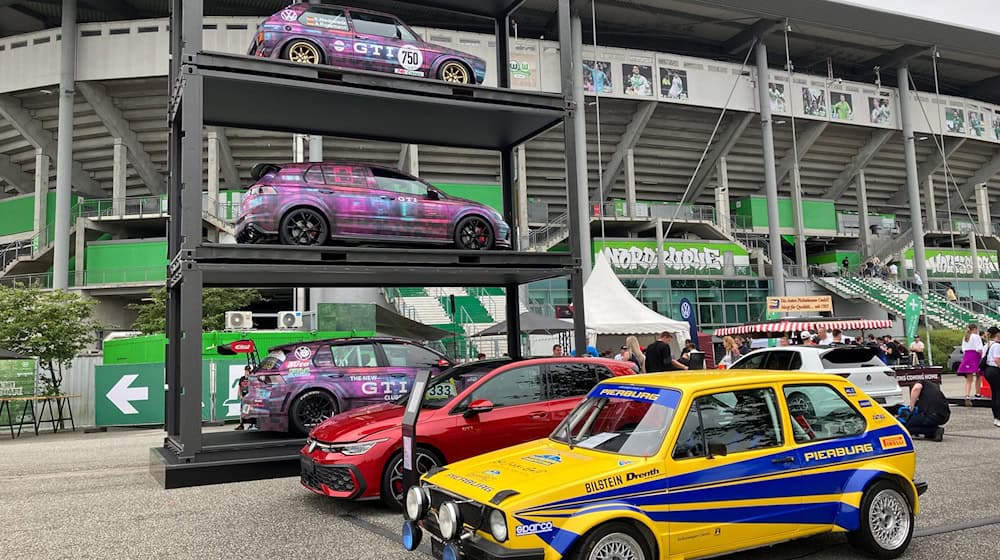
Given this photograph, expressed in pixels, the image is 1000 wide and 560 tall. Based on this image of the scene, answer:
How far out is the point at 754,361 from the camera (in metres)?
13.3

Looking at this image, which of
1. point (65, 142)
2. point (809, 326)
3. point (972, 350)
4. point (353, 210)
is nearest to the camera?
point (353, 210)

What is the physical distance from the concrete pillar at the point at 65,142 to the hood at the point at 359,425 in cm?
3119

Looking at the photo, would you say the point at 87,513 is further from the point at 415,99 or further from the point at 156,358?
the point at 156,358

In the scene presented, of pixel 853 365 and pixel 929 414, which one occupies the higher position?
pixel 853 365

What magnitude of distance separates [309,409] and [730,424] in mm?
6682

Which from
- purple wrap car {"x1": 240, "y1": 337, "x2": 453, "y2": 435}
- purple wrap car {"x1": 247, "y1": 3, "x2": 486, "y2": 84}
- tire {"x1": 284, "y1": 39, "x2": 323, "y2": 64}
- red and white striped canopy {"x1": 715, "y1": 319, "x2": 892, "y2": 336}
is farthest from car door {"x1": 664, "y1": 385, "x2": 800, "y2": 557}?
red and white striped canopy {"x1": 715, "y1": 319, "x2": 892, "y2": 336}

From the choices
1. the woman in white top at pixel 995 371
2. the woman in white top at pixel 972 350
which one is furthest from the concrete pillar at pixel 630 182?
the woman in white top at pixel 995 371

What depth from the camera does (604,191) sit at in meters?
46.7

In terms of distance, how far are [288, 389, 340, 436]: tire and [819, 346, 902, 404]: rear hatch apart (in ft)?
26.1

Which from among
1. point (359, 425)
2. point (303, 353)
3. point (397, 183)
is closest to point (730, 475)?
point (359, 425)

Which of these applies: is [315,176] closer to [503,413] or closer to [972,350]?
[503,413]

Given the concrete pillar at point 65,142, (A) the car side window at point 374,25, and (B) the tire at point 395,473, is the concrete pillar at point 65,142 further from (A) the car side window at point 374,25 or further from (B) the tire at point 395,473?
(B) the tire at point 395,473

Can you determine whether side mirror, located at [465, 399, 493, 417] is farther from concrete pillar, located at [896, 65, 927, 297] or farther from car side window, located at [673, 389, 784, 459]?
concrete pillar, located at [896, 65, 927, 297]

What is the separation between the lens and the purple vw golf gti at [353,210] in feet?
33.6
